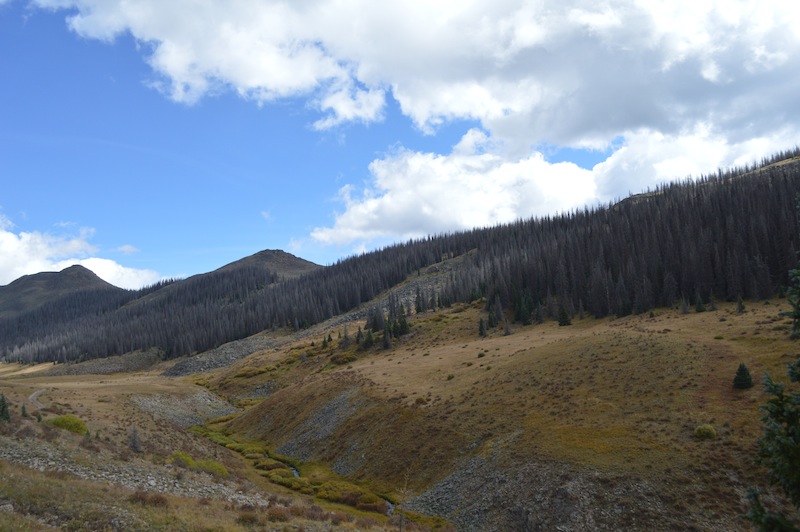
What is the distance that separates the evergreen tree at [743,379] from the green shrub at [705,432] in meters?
7.90

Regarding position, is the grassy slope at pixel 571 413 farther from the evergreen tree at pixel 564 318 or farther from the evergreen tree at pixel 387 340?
the evergreen tree at pixel 387 340

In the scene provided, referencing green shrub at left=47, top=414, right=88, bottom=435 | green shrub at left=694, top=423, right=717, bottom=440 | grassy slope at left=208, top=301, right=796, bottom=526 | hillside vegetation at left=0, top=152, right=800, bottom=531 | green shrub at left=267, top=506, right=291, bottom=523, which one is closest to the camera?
green shrub at left=267, top=506, right=291, bottom=523

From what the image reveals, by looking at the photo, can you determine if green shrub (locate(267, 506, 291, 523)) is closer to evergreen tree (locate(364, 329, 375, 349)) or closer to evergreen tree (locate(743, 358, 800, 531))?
evergreen tree (locate(743, 358, 800, 531))

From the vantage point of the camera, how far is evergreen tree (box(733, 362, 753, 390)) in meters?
39.4

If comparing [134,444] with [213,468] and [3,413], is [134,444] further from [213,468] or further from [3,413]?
[3,413]

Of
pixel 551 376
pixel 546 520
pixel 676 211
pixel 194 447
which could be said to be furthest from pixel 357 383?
pixel 676 211

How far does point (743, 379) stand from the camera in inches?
1555

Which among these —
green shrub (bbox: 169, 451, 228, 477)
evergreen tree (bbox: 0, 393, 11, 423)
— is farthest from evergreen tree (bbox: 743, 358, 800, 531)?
evergreen tree (bbox: 0, 393, 11, 423)

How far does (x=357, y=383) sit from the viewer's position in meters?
72.4

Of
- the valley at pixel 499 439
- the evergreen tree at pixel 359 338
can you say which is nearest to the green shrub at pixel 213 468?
the valley at pixel 499 439

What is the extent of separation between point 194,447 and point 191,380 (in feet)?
303

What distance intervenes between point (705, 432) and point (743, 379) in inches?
350

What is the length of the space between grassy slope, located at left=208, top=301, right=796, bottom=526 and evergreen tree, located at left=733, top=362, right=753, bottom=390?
1.89ft

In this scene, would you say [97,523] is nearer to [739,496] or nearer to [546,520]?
[546,520]
